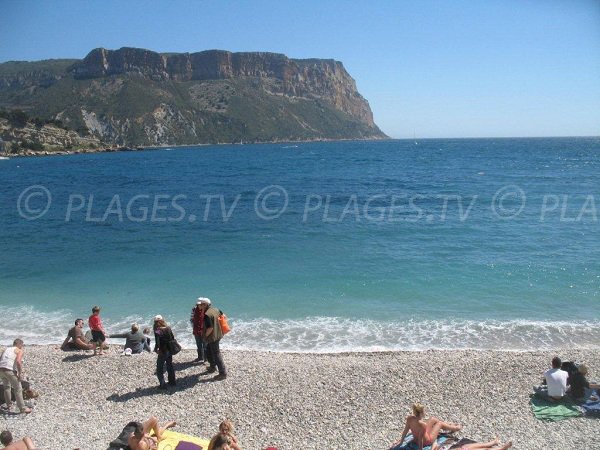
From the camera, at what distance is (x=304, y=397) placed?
30.1ft

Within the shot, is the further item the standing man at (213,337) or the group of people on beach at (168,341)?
the standing man at (213,337)

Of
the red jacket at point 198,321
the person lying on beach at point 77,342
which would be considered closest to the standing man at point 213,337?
the red jacket at point 198,321

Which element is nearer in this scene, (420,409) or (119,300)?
(420,409)

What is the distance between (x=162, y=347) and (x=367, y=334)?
606cm

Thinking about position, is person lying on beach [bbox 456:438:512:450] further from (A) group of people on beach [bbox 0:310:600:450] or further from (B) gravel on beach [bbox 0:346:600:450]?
(B) gravel on beach [bbox 0:346:600:450]

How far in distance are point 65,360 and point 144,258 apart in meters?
11.1

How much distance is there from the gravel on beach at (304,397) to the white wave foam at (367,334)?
911 millimetres

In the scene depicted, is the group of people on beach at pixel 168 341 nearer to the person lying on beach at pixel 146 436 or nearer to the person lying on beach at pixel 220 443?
the person lying on beach at pixel 146 436

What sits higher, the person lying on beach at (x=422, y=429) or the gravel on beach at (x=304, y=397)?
the person lying on beach at (x=422, y=429)

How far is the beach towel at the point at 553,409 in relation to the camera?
8.32 meters

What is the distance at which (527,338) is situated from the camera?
12.8 meters

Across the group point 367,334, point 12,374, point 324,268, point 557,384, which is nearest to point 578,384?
point 557,384

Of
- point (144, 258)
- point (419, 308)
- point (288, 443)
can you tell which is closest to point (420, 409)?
point (288, 443)

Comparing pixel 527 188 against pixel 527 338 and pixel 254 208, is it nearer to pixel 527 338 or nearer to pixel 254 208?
pixel 254 208
